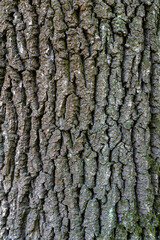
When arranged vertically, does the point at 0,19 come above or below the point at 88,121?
above

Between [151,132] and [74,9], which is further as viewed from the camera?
[151,132]

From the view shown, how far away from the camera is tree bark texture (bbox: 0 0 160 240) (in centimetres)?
124

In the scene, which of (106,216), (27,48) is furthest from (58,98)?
(106,216)

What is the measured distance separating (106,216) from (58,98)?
2.23ft

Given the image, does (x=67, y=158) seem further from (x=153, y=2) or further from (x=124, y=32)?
(x=153, y=2)

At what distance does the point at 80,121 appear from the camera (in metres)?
1.25

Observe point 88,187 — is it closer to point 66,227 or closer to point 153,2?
point 66,227

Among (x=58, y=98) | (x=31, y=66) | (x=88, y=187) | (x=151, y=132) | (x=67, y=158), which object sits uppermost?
(x=31, y=66)

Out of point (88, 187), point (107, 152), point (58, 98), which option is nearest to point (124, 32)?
point (58, 98)

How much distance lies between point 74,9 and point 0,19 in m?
0.44

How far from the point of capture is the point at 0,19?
4.35ft

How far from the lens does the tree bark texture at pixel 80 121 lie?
124 centimetres

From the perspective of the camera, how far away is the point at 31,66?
1.28m

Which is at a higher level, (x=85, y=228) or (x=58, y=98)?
(x=58, y=98)
